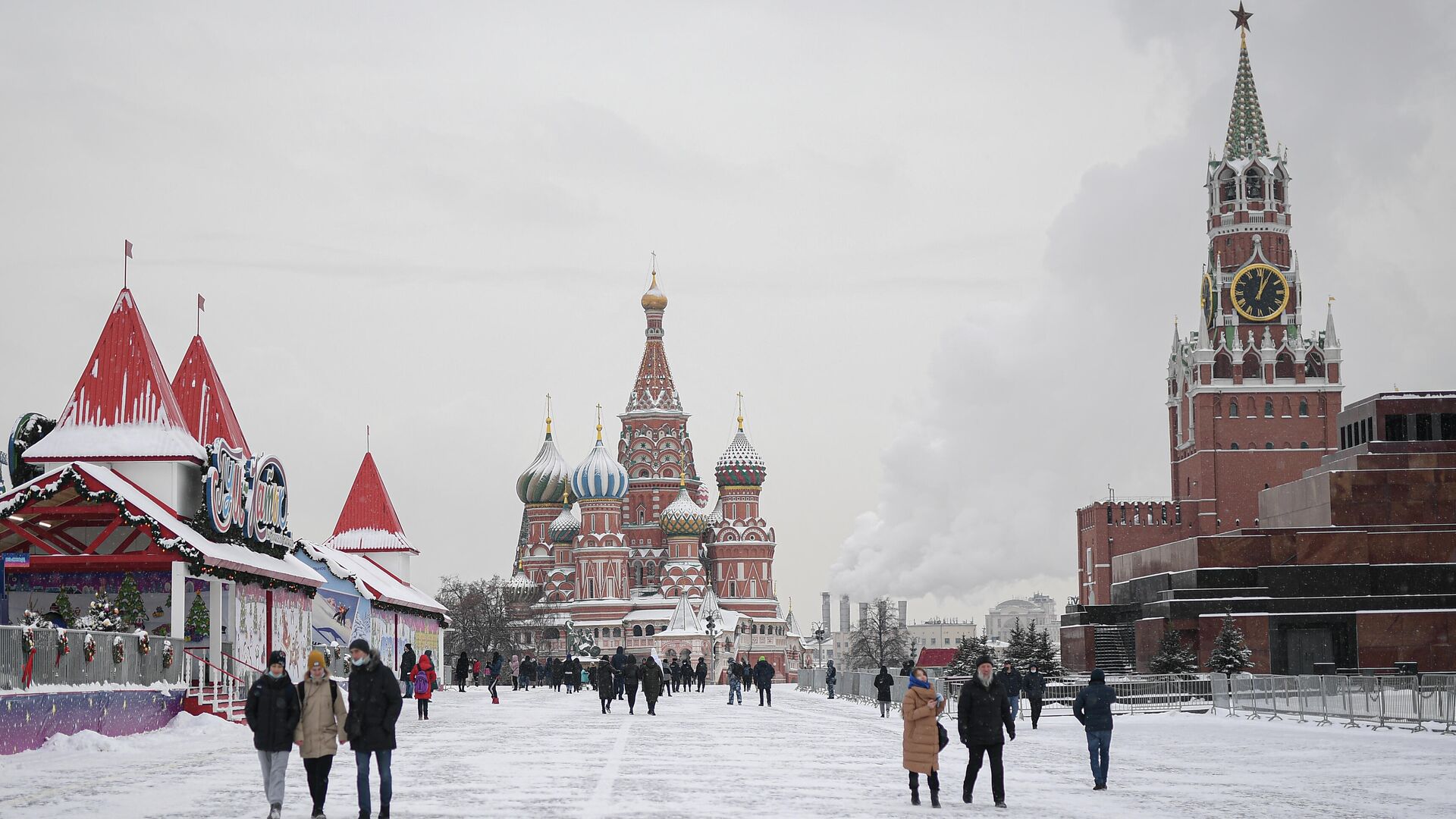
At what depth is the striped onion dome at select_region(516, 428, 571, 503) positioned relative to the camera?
405 feet

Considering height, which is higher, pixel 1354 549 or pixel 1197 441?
pixel 1197 441

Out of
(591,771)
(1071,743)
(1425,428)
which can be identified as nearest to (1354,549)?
(1425,428)

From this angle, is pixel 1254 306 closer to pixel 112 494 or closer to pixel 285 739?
pixel 112 494

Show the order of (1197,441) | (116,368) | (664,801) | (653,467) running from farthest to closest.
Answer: (653,467) < (1197,441) < (116,368) < (664,801)

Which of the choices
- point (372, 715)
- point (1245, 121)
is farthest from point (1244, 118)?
point (372, 715)

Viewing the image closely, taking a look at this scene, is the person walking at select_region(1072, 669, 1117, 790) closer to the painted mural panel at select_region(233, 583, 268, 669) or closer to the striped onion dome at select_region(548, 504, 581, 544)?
the painted mural panel at select_region(233, 583, 268, 669)

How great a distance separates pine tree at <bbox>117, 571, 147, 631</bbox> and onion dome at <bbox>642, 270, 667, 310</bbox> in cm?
9477

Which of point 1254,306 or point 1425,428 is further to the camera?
point 1254,306

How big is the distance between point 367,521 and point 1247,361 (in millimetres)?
59838

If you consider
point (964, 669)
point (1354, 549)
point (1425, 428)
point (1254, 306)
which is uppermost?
point (1254, 306)

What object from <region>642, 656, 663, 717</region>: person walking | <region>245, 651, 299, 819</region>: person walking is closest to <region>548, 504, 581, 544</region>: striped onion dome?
<region>642, 656, 663, 717</region>: person walking

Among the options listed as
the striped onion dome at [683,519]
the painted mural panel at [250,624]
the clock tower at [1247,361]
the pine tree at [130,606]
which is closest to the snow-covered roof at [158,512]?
the painted mural panel at [250,624]

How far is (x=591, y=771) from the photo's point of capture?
64.3ft

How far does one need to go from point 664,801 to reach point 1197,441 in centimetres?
9007
